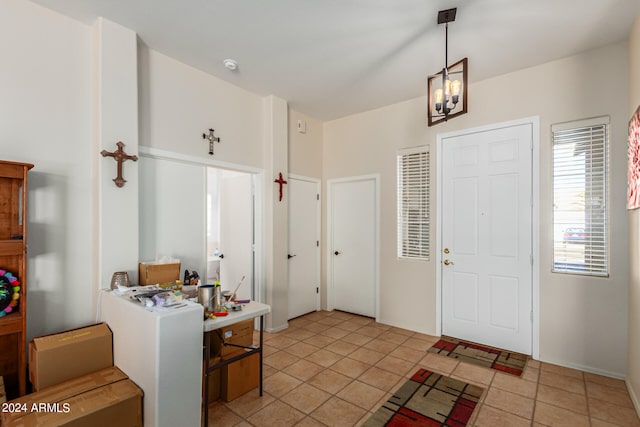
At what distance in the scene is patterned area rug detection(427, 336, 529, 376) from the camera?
3018 millimetres

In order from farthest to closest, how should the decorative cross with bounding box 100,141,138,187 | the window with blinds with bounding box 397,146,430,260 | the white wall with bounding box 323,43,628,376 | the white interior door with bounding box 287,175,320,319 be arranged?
1. the white interior door with bounding box 287,175,320,319
2. the window with blinds with bounding box 397,146,430,260
3. the white wall with bounding box 323,43,628,376
4. the decorative cross with bounding box 100,141,138,187

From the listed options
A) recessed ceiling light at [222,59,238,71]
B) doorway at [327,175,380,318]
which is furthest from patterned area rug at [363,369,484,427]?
recessed ceiling light at [222,59,238,71]

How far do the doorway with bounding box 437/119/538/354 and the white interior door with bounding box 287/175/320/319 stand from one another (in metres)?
1.88

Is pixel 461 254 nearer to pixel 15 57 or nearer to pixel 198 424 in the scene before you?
pixel 198 424

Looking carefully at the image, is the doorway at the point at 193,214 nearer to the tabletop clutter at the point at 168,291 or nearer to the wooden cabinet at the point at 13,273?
the tabletop clutter at the point at 168,291

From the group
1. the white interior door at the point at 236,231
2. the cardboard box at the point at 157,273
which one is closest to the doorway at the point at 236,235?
the white interior door at the point at 236,231

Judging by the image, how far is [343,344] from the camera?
3576 mm

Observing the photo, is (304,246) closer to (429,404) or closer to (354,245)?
(354,245)

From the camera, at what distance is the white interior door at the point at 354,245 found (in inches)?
177

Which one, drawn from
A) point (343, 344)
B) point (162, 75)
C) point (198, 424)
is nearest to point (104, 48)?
point (162, 75)

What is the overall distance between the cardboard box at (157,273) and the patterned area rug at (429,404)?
193 cm

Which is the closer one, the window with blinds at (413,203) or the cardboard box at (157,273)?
the cardboard box at (157,273)

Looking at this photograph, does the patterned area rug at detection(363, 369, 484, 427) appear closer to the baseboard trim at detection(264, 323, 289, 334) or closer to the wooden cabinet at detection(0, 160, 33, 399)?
the baseboard trim at detection(264, 323, 289, 334)

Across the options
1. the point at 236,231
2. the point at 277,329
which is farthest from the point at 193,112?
the point at 277,329
